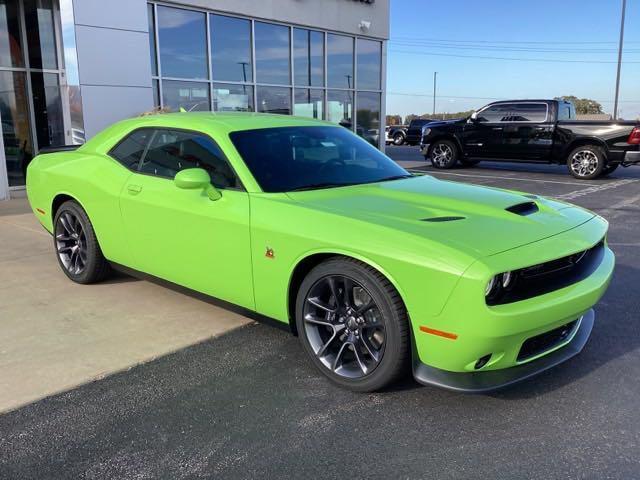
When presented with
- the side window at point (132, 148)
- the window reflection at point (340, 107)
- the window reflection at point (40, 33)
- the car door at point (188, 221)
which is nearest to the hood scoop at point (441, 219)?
the car door at point (188, 221)

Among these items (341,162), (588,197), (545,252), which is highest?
(341,162)

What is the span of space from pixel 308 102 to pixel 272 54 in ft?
5.66

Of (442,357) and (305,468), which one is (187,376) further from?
(442,357)

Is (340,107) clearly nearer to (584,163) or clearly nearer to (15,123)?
(584,163)

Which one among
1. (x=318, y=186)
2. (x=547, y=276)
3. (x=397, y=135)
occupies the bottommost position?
(x=397, y=135)

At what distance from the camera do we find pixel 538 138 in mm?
14219

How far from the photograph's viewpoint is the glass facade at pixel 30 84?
10352mm

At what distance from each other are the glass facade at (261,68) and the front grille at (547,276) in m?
8.24

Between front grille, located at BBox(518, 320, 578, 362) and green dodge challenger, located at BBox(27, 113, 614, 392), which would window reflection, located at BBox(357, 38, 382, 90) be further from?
front grille, located at BBox(518, 320, 578, 362)

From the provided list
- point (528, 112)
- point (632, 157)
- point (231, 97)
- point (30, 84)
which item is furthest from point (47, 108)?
point (632, 157)

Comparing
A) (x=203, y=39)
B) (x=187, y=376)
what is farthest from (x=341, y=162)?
(x=203, y=39)

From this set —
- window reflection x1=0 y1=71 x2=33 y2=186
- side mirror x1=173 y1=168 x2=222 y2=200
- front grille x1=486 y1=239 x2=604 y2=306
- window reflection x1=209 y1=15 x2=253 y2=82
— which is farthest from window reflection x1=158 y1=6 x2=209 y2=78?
front grille x1=486 y1=239 x2=604 y2=306

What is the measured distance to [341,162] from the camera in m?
4.26

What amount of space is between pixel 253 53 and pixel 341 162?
10.2 metres
